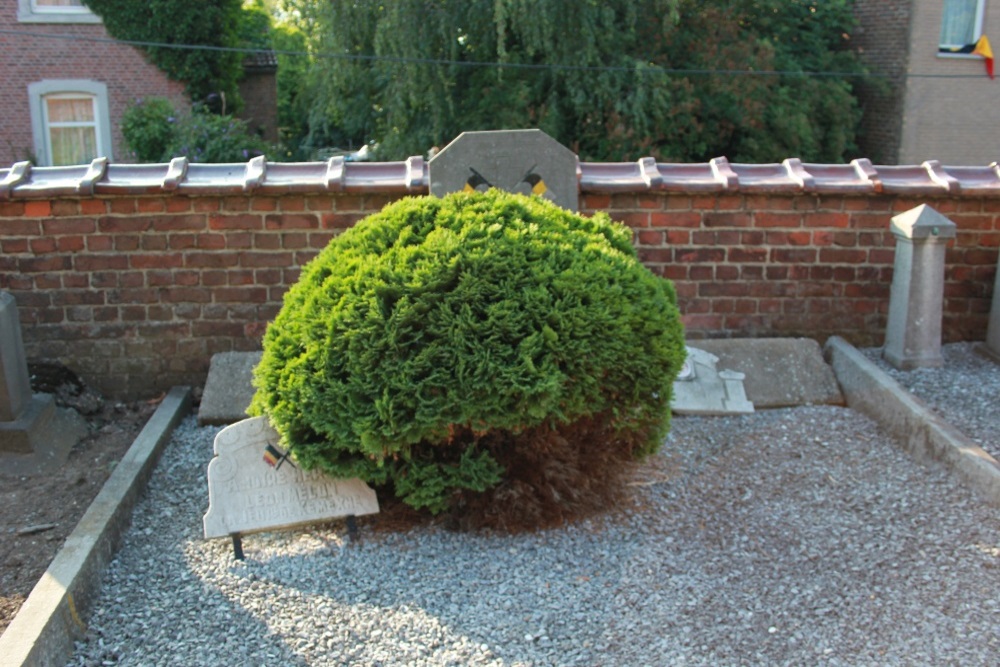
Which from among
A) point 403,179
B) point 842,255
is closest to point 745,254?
point 842,255

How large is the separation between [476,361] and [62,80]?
64.6ft

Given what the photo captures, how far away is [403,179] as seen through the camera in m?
5.93

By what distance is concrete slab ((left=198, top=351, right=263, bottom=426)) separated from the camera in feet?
17.7

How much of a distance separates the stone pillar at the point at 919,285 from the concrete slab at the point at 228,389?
12.6ft

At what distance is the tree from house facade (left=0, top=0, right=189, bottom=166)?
5.02m

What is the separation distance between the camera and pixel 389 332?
11.9ft

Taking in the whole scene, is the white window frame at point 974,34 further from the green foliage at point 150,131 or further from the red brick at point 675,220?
the red brick at point 675,220

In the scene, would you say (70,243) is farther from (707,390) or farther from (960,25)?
(960,25)

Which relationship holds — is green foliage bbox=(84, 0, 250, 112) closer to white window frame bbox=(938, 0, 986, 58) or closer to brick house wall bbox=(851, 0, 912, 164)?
brick house wall bbox=(851, 0, 912, 164)

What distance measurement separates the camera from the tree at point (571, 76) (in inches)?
589

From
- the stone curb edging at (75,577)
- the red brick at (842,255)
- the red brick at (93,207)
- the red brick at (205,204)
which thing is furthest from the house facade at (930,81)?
the stone curb edging at (75,577)

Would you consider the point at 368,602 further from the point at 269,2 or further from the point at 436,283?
the point at 269,2

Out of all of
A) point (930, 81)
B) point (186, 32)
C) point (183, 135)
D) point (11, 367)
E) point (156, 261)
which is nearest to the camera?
point (11, 367)

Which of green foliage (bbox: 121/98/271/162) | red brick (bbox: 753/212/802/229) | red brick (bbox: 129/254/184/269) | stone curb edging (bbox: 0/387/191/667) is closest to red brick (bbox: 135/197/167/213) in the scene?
red brick (bbox: 129/254/184/269)
